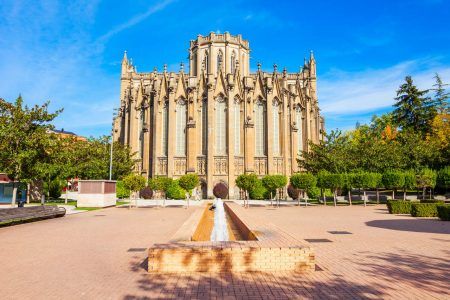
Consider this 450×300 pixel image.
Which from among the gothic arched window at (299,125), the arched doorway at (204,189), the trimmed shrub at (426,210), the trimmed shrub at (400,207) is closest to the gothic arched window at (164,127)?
the arched doorway at (204,189)

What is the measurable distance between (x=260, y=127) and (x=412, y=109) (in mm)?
25429

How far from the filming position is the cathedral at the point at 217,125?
46.1 meters

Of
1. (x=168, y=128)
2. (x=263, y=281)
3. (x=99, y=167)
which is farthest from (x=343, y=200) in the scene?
(x=263, y=281)

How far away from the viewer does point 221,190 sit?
146 ft

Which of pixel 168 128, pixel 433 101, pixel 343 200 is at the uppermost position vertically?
pixel 433 101

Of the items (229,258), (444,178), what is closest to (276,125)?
(444,178)

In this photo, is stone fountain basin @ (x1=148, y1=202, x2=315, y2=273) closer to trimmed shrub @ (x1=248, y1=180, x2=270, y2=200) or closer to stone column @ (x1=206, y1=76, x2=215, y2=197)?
trimmed shrub @ (x1=248, y1=180, x2=270, y2=200)

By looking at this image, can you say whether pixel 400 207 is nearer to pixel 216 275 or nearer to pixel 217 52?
pixel 216 275

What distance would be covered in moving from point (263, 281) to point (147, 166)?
43.2 metres

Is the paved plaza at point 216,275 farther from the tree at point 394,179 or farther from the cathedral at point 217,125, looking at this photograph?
the cathedral at point 217,125

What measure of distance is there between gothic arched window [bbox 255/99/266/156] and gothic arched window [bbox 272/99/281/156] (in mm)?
1708

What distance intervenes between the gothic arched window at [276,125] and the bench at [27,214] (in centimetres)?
3439

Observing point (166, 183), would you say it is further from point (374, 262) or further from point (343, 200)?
point (374, 262)

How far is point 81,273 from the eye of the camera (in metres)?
6.82
